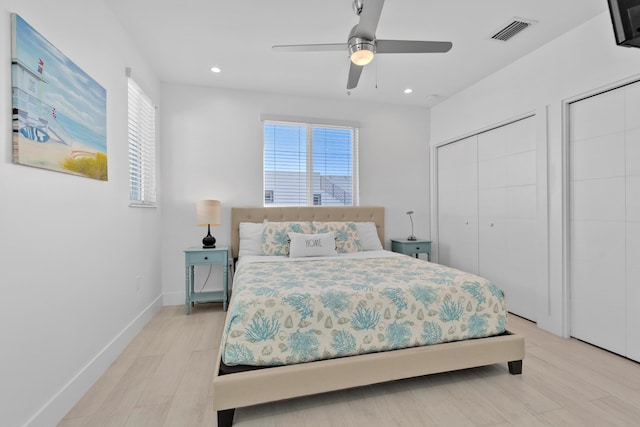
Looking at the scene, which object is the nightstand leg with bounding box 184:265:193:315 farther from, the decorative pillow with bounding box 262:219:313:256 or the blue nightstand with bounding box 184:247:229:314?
the decorative pillow with bounding box 262:219:313:256

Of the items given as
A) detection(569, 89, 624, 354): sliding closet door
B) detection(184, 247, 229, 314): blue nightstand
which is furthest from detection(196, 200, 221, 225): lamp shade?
detection(569, 89, 624, 354): sliding closet door

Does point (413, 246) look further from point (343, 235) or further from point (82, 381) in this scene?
point (82, 381)

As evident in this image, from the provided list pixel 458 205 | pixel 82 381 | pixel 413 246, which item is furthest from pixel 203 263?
pixel 458 205

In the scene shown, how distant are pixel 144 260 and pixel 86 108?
5.13 ft

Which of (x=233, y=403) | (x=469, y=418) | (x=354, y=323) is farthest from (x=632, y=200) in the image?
(x=233, y=403)

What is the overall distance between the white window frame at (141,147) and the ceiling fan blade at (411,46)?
2.11 meters

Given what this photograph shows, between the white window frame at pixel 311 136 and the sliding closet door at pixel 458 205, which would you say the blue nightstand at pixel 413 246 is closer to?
the sliding closet door at pixel 458 205

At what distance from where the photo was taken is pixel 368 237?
3.76 metres

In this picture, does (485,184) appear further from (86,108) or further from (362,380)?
(86,108)

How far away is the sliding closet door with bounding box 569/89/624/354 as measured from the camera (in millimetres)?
2311

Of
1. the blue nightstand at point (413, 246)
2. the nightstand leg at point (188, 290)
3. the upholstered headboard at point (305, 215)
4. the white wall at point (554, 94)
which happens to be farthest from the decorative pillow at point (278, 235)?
the white wall at point (554, 94)

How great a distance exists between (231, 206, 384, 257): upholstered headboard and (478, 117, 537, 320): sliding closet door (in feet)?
4.19

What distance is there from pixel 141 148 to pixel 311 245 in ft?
6.32

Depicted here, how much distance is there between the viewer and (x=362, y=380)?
1765 mm
